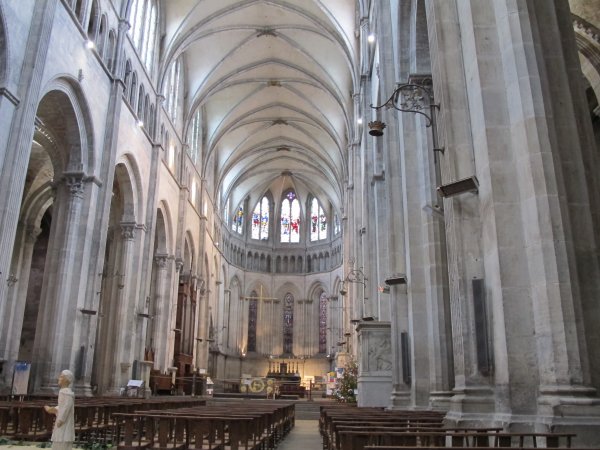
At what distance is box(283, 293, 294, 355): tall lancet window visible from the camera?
4831 centimetres

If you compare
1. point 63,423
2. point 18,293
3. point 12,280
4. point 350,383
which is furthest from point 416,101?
point 18,293

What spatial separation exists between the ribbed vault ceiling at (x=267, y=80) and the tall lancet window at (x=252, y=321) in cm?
1054

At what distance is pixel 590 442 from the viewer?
16.7ft

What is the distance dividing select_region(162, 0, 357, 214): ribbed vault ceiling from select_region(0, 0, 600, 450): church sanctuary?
0.14m

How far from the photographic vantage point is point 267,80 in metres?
34.6

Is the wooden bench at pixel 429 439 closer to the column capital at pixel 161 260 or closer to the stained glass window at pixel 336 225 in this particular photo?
the column capital at pixel 161 260

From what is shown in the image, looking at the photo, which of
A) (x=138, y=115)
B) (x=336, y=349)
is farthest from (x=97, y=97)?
(x=336, y=349)

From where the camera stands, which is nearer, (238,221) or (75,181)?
(75,181)

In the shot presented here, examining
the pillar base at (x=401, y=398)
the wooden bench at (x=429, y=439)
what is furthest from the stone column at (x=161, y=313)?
the wooden bench at (x=429, y=439)

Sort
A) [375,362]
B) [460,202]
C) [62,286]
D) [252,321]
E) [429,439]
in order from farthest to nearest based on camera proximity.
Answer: [252,321] → [62,286] → [375,362] → [460,202] → [429,439]

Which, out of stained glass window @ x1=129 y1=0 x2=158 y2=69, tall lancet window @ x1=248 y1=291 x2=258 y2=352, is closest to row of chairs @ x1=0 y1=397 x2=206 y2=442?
stained glass window @ x1=129 y1=0 x2=158 y2=69

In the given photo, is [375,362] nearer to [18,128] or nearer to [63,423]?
[63,423]

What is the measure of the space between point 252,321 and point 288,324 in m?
3.19

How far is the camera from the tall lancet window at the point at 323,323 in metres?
47.5
